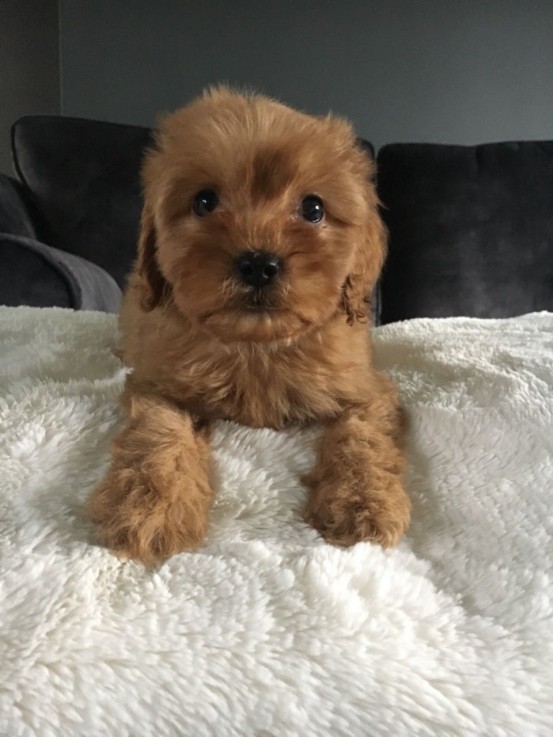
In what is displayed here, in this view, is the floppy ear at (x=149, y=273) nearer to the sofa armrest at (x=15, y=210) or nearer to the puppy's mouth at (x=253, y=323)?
the puppy's mouth at (x=253, y=323)

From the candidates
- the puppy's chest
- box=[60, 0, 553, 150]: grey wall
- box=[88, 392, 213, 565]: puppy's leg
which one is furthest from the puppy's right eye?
box=[60, 0, 553, 150]: grey wall

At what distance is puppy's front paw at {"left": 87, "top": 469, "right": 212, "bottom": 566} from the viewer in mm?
973

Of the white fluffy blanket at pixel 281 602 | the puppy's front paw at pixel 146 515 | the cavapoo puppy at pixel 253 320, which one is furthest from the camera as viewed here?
the cavapoo puppy at pixel 253 320

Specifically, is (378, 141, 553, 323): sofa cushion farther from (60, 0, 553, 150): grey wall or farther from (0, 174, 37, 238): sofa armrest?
(0, 174, 37, 238): sofa armrest

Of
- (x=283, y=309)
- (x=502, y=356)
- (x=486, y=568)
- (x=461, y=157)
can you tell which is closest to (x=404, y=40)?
(x=461, y=157)

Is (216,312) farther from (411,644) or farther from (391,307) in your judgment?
(391,307)

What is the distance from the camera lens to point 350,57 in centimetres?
432

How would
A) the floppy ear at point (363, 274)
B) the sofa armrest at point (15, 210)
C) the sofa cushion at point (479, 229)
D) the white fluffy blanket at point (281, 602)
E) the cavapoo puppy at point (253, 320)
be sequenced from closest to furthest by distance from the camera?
the white fluffy blanket at point (281, 602) < the cavapoo puppy at point (253, 320) < the floppy ear at point (363, 274) < the sofa armrest at point (15, 210) < the sofa cushion at point (479, 229)

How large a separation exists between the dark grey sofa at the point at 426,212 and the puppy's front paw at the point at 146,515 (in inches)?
95.2

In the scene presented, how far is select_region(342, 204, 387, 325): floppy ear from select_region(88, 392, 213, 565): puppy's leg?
1.56 feet

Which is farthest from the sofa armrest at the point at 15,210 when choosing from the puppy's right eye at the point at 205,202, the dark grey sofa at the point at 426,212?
the puppy's right eye at the point at 205,202

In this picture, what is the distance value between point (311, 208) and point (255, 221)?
170mm

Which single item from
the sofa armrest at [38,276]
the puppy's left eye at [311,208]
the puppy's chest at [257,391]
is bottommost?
the sofa armrest at [38,276]

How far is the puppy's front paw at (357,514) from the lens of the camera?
1.03 meters
